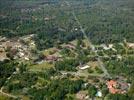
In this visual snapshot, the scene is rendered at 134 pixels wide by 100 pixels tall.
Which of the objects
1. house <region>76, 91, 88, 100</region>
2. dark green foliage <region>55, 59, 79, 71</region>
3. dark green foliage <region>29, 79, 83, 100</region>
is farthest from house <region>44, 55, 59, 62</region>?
house <region>76, 91, 88, 100</region>

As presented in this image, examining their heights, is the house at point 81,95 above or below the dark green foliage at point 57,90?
below

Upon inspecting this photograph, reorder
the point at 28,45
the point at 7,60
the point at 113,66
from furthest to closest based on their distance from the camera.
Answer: the point at 28,45, the point at 7,60, the point at 113,66

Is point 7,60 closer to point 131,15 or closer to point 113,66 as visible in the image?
point 113,66

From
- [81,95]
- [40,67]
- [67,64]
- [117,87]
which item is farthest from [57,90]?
[40,67]

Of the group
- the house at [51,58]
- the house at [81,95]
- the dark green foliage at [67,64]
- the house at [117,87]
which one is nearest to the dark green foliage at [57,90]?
the house at [81,95]

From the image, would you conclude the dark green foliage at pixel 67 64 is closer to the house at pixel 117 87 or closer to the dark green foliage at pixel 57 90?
the dark green foliage at pixel 57 90

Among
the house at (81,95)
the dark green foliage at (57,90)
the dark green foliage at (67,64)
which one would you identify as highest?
the dark green foliage at (57,90)

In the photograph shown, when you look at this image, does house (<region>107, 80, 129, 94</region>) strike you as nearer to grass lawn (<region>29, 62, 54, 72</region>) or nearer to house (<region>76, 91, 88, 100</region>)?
house (<region>76, 91, 88, 100</region>)

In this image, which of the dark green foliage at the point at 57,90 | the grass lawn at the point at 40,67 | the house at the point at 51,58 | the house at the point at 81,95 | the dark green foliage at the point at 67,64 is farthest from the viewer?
the house at the point at 51,58

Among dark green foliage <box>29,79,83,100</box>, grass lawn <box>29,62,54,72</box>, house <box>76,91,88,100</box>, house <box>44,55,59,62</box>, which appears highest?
dark green foliage <box>29,79,83,100</box>

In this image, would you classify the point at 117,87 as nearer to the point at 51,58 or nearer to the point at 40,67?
the point at 40,67

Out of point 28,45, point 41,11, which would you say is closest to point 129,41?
point 28,45
